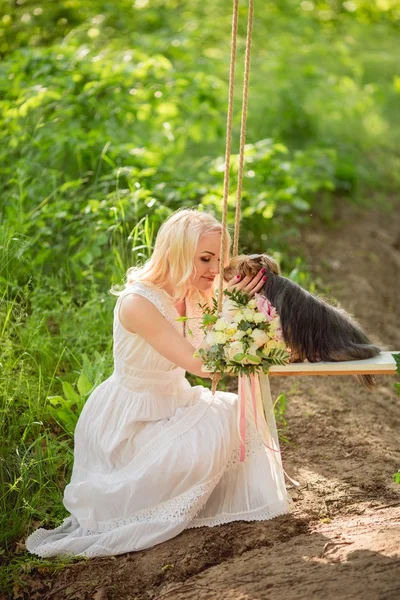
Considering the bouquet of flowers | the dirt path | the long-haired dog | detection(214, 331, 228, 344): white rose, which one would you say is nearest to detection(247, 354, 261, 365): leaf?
the bouquet of flowers

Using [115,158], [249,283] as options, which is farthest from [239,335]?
[115,158]

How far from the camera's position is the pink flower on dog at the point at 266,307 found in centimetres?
299

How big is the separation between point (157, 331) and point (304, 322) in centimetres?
58

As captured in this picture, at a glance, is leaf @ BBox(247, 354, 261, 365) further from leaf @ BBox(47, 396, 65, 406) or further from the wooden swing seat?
leaf @ BBox(47, 396, 65, 406)

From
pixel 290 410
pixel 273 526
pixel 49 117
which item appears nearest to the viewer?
pixel 273 526

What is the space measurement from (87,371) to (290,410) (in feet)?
3.94

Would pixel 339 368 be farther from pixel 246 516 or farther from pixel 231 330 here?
pixel 246 516

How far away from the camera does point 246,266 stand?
3.14 meters

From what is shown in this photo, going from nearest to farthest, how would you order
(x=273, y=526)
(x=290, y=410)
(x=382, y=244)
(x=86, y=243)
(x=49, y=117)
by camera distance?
(x=273, y=526)
(x=290, y=410)
(x=86, y=243)
(x=49, y=117)
(x=382, y=244)

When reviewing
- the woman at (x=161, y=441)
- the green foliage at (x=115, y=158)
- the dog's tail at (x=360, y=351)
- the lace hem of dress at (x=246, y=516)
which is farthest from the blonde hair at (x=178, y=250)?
the lace hem of dress at (x=246, y=516)

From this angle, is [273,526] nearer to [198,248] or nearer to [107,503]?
[107,503]

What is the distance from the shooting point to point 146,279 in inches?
131

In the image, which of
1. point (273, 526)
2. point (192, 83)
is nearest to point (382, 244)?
point (192, 83)

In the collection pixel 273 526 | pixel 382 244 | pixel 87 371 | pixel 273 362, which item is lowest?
pixel 382 244
